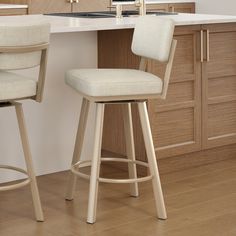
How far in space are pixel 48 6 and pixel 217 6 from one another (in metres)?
1.62

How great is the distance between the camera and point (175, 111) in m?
4.30

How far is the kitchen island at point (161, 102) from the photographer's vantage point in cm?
412

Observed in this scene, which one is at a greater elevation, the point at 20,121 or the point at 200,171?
the point at 20,121

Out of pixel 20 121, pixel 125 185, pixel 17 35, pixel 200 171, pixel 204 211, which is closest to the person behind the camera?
pixel 17 35

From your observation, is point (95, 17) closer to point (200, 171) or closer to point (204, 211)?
point (200, 171)

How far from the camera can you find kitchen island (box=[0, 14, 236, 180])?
162 inches

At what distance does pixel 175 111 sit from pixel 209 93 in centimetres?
29

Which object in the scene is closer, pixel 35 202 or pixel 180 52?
pixel 35 202

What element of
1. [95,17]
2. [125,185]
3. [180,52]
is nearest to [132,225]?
[125,185]

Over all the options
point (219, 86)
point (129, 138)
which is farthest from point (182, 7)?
point (129, 138)

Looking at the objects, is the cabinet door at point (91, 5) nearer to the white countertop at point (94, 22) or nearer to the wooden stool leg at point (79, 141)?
the white countertop at point (94, 22)

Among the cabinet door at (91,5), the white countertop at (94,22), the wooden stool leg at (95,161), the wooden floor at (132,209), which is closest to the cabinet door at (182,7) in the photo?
the cabinet door at (91,5)

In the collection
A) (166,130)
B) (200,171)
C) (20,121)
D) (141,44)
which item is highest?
(141,44)

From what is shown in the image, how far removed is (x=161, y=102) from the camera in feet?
13.8
